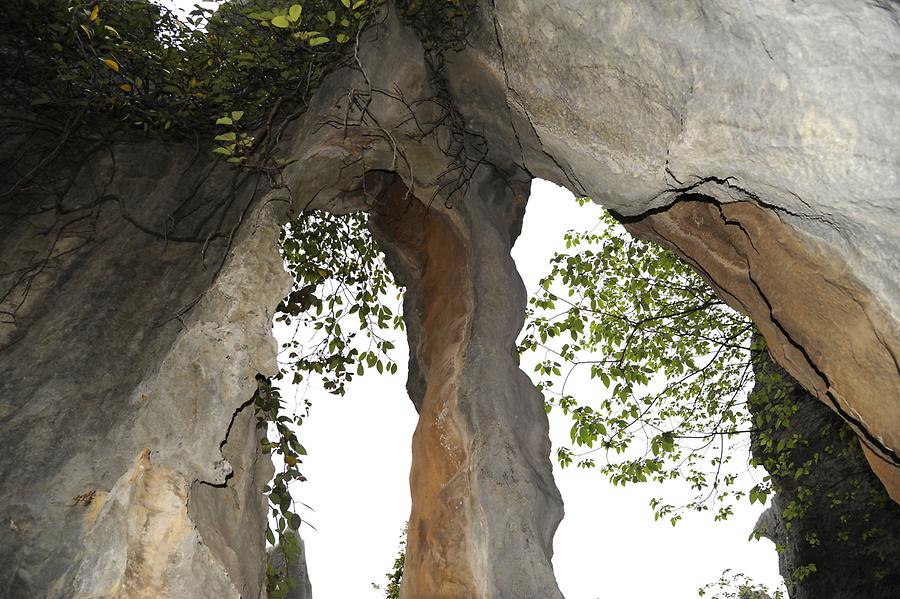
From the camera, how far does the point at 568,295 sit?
8.15 meters

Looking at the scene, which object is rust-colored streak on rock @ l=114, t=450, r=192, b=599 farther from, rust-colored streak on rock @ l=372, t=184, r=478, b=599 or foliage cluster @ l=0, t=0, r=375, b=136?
foliage cluster @ l=0, t=0, r=375, b=136

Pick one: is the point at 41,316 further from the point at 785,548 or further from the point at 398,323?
the point at 785,548

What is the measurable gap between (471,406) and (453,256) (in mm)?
1373

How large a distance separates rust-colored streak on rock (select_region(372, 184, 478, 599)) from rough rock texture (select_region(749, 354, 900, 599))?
4.36 meters

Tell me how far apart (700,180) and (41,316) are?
3554 millimetres

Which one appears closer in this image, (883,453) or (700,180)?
(700,180)

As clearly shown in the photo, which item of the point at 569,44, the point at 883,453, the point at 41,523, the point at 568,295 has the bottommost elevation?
the point at 41,523

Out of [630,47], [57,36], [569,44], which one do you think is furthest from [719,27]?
[57,36]

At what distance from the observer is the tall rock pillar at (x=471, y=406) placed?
405 cm

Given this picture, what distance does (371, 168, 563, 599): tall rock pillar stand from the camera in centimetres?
405

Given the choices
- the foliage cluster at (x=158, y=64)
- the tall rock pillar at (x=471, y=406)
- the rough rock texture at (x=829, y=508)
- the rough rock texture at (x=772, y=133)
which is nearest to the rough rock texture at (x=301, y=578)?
the tall rock pillar at (x=471, y=406)

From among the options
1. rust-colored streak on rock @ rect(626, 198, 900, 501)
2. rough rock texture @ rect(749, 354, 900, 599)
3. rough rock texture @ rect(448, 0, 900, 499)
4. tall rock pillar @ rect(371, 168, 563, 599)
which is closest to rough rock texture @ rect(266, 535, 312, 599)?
tall rock pillar @ rect(371, 168, 563, 599)

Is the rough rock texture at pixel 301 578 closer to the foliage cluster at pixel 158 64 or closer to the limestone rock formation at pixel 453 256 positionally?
the limestone rock formation at pixel 453 256

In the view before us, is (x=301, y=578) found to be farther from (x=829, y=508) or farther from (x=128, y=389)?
(x=128, y=389)
